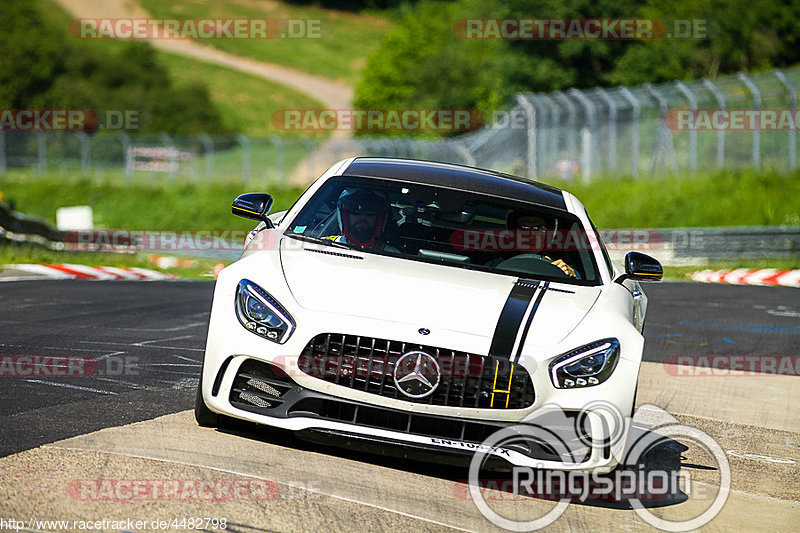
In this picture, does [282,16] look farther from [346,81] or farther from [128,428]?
[128,428]

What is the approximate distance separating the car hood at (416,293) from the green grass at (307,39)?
8713 cm

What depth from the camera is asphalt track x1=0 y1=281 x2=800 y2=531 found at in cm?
447

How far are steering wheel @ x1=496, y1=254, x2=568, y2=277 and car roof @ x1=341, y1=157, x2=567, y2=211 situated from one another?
1.61 ft

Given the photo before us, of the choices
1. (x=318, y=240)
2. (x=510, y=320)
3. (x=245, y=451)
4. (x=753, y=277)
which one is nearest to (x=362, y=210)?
(x=318, y=240)

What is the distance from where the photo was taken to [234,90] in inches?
3302

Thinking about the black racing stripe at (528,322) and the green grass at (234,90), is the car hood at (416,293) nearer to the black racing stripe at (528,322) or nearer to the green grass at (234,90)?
the black racing stripe at (528,322)

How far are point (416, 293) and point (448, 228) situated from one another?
1.15 meters

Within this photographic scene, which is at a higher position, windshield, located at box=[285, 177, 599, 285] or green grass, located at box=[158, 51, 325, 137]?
green grass, located at box=[158, 51, 325, 137]

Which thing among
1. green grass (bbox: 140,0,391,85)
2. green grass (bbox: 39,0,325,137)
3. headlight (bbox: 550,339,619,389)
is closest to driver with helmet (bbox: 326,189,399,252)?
headlight (bbox: 550,339,619,389)

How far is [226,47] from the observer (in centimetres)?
9962

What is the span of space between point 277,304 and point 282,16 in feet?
343

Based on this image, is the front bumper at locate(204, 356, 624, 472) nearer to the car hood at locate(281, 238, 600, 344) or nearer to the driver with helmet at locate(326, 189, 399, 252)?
the car hood at locate(281, 238, 600, 344)

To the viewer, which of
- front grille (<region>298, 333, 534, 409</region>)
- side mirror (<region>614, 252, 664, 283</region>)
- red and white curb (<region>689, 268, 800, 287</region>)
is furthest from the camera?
red and white curb (<region>689, 268, 800, 287</region>)

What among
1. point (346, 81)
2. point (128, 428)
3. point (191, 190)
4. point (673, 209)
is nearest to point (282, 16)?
point (346, 81)
